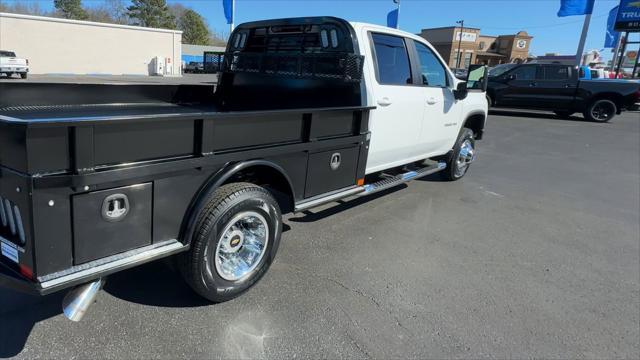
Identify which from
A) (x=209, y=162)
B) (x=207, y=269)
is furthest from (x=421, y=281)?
(x=209, y=162)

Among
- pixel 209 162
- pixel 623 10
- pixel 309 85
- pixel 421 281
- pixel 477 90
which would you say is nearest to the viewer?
pixel 209 162

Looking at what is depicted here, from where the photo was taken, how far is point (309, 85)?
4344mm

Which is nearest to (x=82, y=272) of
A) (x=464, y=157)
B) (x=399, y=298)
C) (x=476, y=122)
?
(x=399, y=298)

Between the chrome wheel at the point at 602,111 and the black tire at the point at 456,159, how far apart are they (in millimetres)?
12177

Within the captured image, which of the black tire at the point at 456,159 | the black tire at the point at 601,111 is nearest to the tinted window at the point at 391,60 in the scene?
the black tire at the point at 456,159

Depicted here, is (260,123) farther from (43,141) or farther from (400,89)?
(400,89)

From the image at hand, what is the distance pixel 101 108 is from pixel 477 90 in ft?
16.2

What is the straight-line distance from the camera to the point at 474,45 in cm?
7762

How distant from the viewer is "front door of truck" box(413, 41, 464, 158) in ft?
16.8

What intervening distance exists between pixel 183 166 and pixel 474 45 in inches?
3302

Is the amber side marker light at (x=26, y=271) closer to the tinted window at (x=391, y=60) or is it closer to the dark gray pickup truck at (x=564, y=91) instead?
the tinted window at (x=391, y=60)

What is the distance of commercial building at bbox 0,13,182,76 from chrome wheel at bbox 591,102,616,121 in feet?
110

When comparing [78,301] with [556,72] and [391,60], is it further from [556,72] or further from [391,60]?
[556,72]

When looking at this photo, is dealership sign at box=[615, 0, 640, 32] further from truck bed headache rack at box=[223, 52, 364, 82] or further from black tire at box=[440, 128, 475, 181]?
truck bed headache rack at box=[223, 52, 364, 82]
